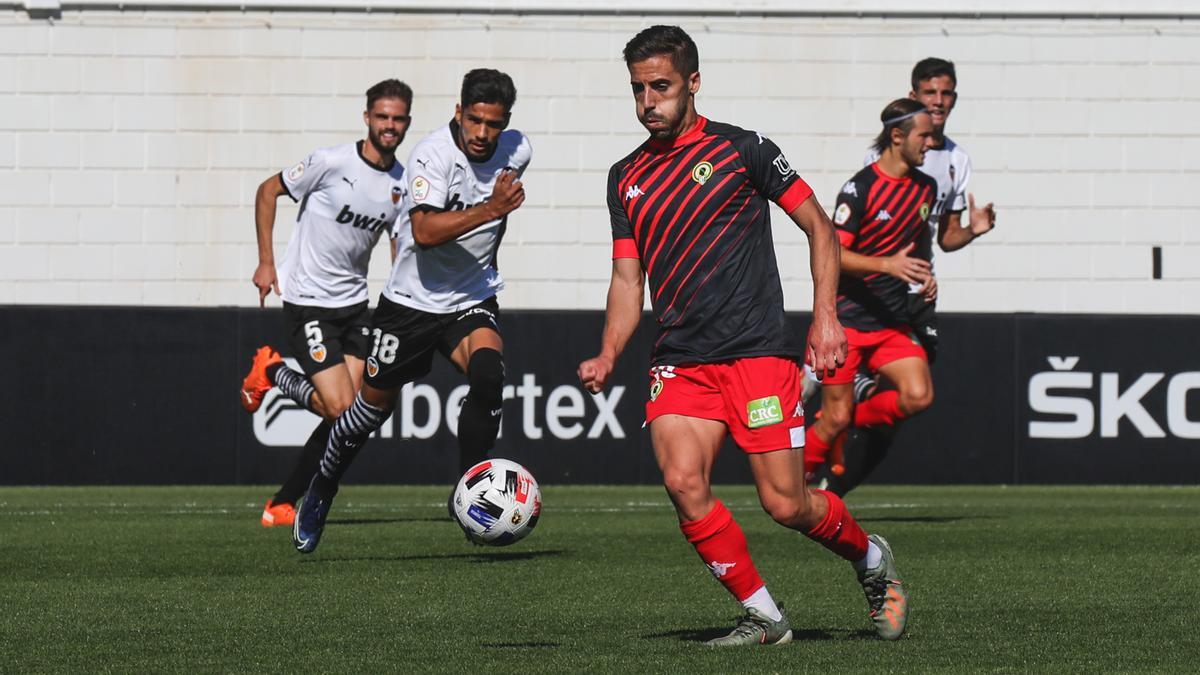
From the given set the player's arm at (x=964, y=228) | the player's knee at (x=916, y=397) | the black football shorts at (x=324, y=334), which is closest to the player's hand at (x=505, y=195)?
the black football shorts at (x=324, y=334)

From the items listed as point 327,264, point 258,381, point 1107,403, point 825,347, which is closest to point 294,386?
point 258,381

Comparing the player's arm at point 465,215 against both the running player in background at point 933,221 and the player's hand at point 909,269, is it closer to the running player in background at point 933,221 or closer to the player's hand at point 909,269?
the player's hand at point 909,269

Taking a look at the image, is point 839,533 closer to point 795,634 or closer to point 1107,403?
point 795,634

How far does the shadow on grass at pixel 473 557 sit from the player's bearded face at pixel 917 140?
10.5 feet

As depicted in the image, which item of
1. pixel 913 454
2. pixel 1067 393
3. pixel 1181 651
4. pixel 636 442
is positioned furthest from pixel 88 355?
pixel 1181 651

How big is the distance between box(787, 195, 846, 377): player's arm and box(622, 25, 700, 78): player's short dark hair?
1.91ft

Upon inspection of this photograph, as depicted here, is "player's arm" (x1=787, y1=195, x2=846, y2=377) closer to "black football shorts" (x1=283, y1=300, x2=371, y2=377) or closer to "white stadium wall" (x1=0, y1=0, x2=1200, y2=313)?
"black football shorts" (x1=283, y1=300, x2=371, y2=377)

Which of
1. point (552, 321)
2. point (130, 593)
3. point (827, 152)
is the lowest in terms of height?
point (130, 593)

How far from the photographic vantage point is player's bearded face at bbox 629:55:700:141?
606cm

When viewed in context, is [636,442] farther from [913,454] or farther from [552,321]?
[913,454]

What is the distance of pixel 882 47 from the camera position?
1784 centimetres

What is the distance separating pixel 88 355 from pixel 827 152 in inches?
275

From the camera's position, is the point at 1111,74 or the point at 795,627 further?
the point at 1111,74

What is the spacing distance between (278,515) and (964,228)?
4.27 m
